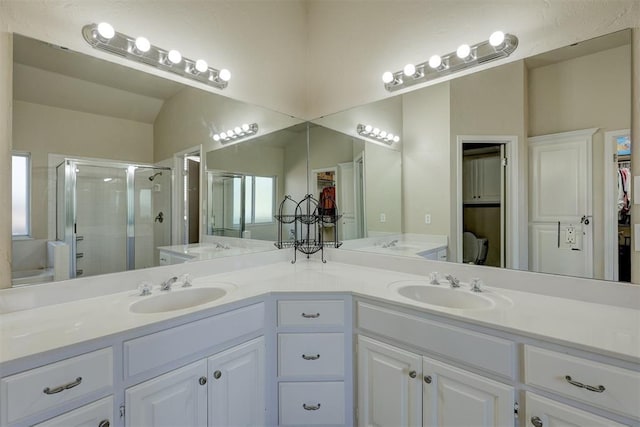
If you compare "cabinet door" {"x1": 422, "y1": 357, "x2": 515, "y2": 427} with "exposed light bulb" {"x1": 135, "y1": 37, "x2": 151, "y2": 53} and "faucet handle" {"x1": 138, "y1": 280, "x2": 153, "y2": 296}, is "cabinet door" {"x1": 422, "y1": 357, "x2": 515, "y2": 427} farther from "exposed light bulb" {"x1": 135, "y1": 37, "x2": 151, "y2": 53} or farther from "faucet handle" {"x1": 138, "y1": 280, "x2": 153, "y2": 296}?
"exposed light bulb" {"x1": 135, "y1": 37, "x2": 151, "y2": 53}

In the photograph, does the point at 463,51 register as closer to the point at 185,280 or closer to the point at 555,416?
the point at 555,416

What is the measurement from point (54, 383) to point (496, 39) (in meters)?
2.23

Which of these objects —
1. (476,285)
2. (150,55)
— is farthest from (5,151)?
(476,285)

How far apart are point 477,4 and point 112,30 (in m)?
1.83

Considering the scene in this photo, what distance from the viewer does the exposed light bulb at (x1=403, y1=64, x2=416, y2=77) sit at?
1767 mm

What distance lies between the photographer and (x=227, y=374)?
1.30 metres

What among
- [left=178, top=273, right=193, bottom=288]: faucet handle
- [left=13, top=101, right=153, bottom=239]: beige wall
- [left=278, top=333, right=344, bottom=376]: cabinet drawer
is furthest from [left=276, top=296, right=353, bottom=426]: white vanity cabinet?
[left=13, top=101, right=153, bottom=239]: beige wall

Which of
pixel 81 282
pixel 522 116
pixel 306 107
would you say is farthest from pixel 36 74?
Answer: pixel 522 116

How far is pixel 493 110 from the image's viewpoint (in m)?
1.54

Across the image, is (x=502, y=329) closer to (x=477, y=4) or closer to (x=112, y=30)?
(x=477, y=4)

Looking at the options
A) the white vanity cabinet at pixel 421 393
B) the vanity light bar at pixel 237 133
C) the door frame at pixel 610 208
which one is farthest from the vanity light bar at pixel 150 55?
the door frame at pixel 610 208

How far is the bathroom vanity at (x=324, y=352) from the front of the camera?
883mm

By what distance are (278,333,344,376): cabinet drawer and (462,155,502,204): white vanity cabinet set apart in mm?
1053

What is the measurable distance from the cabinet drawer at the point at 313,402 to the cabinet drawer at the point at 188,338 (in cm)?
39
